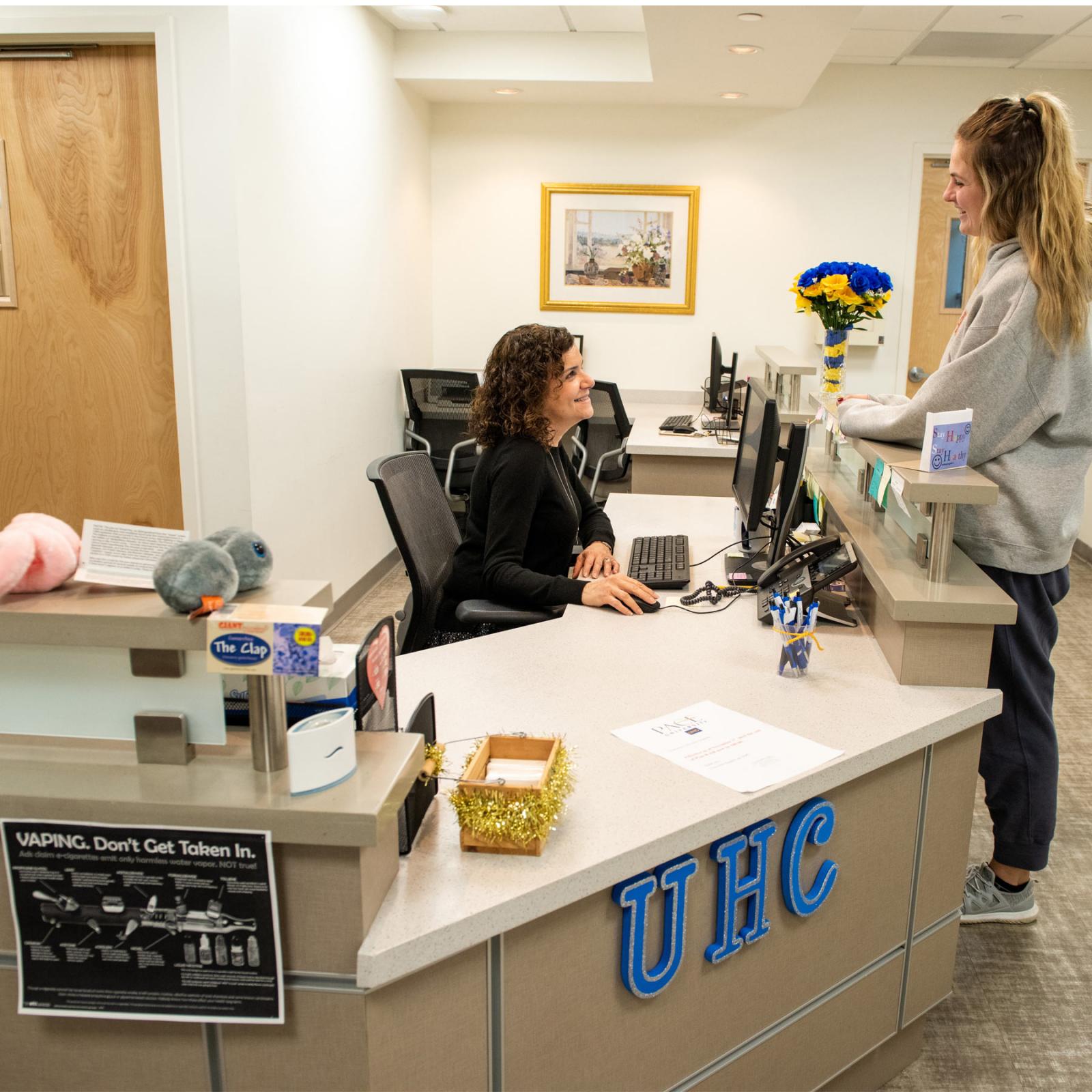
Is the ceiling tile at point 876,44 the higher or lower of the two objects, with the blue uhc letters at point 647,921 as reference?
higher

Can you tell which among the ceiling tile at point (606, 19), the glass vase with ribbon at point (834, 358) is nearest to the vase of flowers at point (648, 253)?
the ceiling tile at point (606, 19)

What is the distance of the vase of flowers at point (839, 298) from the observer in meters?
3.68

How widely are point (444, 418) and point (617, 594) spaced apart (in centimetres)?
327

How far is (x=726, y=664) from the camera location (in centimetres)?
193

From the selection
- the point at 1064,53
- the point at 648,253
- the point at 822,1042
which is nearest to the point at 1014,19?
the point at 1064,53

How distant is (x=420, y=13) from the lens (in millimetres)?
4824

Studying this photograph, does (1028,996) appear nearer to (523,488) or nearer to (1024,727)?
(1024,727)

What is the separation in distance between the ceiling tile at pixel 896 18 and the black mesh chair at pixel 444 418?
2425mm

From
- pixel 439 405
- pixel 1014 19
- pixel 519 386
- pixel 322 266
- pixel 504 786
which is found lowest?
pixel 504 786

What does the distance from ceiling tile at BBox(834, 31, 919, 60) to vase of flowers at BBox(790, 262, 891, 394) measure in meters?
1.80

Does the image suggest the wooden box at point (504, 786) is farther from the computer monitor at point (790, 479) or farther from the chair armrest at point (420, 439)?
the chair armrest at point (420, 439)

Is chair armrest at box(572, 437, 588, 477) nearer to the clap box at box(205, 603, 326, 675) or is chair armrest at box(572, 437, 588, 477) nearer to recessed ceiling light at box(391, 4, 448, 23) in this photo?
recessed ceiling light at box(391, 4, 448, 23)

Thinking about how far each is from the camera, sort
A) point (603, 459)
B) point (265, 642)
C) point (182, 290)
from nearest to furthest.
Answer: point (265, 642)
point (182, 290)
point (603, 459)

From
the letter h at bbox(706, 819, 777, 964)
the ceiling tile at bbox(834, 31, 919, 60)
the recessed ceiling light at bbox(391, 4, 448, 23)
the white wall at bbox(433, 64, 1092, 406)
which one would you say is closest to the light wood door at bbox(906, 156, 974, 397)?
the white wall at bbox(433, 64, 1092, 406)
